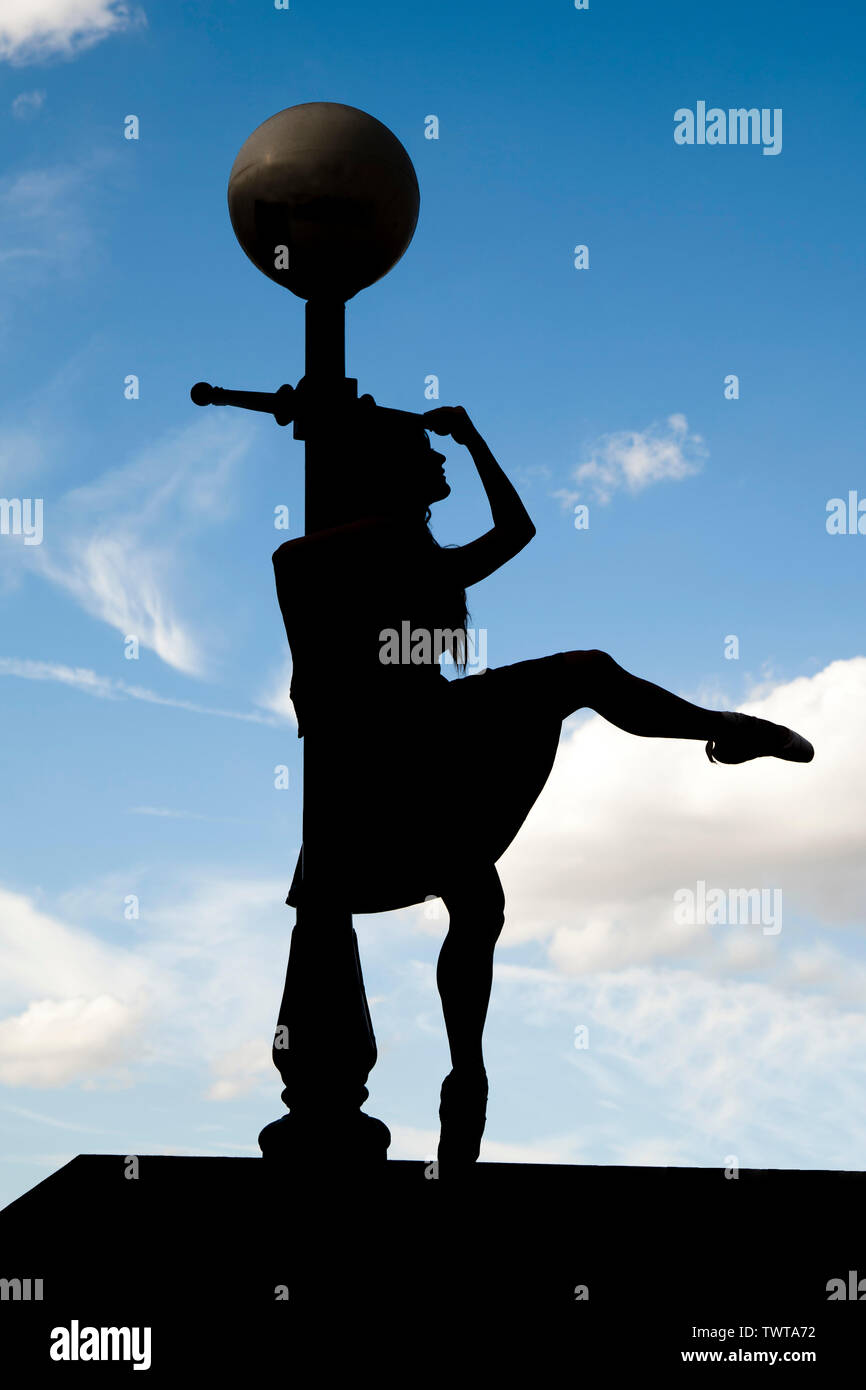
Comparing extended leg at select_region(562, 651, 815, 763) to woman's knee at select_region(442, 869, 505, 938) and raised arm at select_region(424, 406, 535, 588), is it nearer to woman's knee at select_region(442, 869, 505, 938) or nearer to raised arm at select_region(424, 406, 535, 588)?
raised arm at select_region(424, 406, 535, 588)

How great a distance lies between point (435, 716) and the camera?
4625mm

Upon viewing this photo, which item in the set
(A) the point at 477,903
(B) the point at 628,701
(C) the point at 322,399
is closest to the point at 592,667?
(B) the point at 628,701

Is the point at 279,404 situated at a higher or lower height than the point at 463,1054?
higher

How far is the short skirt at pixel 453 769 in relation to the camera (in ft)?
15.1

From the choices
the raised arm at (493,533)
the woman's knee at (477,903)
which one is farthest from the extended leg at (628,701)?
the woman's knee at (477,903)

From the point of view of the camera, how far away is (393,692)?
4637 millimetres

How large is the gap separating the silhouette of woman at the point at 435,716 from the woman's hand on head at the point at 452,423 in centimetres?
1

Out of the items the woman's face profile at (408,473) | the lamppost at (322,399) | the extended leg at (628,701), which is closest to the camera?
the extended leg at (628,701)

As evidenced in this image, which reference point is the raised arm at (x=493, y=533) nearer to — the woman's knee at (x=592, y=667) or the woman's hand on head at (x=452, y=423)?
the woman's hand on head at (x=452, y=423)

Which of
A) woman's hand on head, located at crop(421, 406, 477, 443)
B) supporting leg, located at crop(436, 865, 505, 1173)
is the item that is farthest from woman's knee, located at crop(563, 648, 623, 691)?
woman's hand on head, located at crop(421, 406, 477, 443)
